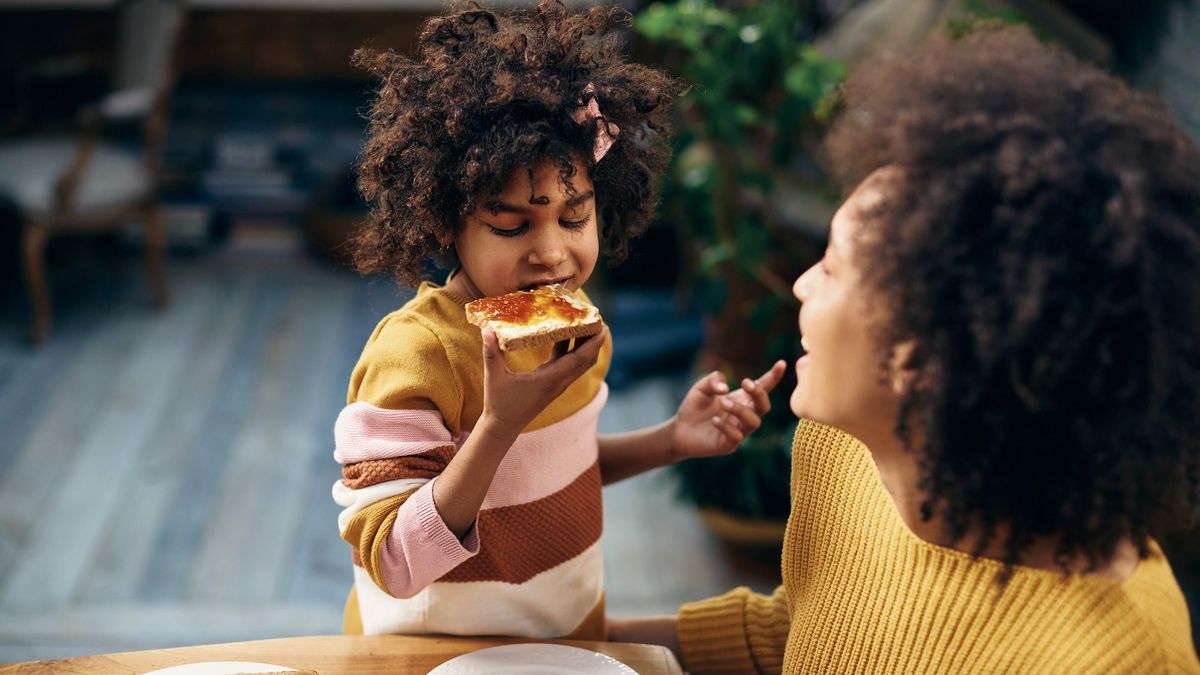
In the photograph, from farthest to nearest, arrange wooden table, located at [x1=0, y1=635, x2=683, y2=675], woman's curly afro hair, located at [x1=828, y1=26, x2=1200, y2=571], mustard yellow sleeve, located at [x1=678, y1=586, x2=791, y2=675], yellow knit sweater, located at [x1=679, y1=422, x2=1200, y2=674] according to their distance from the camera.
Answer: mustard yellow sleeve, located at [x1=678, y1=586, x2=791, y2=675] → wooden table, located at [x1=0, y1=635, x2=683, y2=675] → yellow knit sweater, located at [x1=679, y1=422, x2=1200, y2=674] → woman's curly afro hair, located at [x1=828, y1=26, x2=1200, y2=571]

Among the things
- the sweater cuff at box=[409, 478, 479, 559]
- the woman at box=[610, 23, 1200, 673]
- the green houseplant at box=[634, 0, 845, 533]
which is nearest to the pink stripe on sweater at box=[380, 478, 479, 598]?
the sweater cuff at box=[409, 478, 479, 559]

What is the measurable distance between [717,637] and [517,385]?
1.63 feet

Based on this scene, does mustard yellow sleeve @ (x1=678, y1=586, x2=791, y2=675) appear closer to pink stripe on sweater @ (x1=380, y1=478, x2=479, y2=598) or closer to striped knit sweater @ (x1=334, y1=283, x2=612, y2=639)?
striped knit sweater @ (x1=334, y1=283, x2=612, y2=639)

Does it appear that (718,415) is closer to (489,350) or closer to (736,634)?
(736,634)

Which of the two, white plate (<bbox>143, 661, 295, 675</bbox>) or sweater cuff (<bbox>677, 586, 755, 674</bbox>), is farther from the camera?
sweater cuff (<bbox>677, 586, 755, 674</bbox>)

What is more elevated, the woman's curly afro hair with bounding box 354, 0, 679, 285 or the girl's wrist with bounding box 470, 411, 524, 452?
the woman's curly afro hair with bounding box 354, 0, 679, 285

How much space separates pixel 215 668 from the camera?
119cm

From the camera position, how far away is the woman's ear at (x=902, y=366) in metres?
0.97

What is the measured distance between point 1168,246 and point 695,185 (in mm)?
2070

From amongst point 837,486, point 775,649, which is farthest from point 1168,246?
point 775,649

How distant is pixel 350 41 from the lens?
459 cm

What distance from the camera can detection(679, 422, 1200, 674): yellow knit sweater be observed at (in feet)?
3.28

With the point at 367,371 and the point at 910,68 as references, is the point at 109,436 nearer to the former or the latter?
the point at 367,371

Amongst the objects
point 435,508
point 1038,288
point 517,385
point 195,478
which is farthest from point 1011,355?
point 195,478
